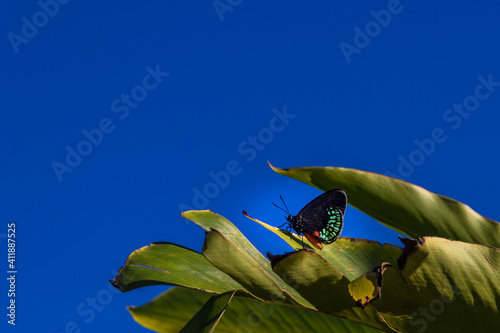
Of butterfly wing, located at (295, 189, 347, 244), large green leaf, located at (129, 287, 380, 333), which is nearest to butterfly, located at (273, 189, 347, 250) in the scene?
butterfly wing, located at (295, 189, 347, 244)

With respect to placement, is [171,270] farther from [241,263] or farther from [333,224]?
[333,224]

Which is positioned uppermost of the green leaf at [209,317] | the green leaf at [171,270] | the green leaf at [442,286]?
the green leaf at [171,270]

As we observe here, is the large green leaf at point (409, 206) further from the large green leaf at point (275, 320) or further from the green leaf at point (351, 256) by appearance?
the large green leaf at point (275, 320)

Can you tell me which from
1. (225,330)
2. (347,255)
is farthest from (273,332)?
(347,255)

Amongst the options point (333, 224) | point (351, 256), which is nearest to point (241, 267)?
point (351, 256)

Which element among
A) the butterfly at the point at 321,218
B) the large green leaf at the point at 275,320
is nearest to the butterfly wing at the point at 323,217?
the butterfly at the point at 321,218

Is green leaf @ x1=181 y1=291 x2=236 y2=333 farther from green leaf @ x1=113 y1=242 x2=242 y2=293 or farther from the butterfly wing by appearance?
the butterfly wing
